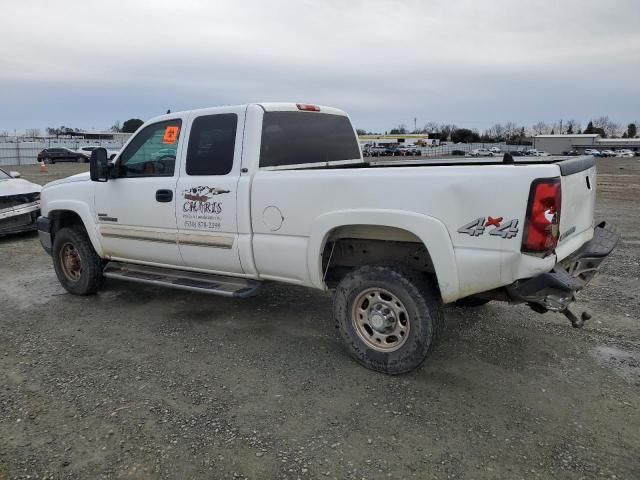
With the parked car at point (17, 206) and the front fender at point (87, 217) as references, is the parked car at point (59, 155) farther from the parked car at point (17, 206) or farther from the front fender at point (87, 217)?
the front fender at point (87, 217)

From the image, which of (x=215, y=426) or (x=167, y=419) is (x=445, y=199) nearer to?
(x=215, y=426)

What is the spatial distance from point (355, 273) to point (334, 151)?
182cm

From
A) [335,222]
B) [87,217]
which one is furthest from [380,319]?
[87,217]

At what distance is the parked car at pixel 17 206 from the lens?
30.5 feet

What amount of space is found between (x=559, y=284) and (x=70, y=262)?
209 inches

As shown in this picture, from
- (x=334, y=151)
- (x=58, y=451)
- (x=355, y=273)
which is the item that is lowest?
(x=58, y=451)

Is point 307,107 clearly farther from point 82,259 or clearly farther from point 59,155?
point 59,155

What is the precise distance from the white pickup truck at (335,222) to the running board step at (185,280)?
0.02 meters

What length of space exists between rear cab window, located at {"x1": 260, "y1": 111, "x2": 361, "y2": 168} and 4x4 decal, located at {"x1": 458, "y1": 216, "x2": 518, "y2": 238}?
6.27 feet

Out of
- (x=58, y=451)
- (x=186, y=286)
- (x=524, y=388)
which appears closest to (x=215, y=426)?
(x=58, y=451)

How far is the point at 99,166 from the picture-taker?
5.25m

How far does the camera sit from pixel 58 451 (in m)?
3.00

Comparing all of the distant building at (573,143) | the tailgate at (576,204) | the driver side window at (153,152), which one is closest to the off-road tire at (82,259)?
the driver side window at (153,152)

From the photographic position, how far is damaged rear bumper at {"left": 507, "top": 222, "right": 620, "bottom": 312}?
3230 mm
